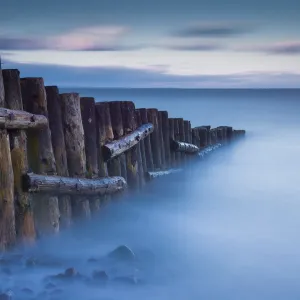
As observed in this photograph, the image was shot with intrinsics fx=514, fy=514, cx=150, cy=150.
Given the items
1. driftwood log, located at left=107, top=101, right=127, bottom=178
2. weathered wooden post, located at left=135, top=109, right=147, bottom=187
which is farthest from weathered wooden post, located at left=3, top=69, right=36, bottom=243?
weathered wooden post, located at left=135, top=109, right=147, bottom=187

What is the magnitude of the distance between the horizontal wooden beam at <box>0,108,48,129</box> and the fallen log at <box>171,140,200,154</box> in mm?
3548

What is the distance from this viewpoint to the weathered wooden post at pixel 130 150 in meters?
6.00

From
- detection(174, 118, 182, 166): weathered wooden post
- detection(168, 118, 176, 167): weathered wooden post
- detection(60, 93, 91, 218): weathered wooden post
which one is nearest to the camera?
detection(60, 93, 91, 218): weathered wooden post

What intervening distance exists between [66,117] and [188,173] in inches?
148

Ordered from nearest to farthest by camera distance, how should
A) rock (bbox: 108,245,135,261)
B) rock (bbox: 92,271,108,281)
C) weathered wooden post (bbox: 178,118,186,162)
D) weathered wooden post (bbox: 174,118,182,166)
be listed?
rock (bbox: 92,271,108,281) < rock (bbox: 108,245,135,261) < weathered wooden post (bbox: 174,118,182,166) < weathered wooden post (bbox: 178,118,186,162)

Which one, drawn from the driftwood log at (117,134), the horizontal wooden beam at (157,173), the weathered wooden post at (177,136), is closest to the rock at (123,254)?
the driftwood log at (117,134)

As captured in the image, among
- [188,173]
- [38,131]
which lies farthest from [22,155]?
[188,173]

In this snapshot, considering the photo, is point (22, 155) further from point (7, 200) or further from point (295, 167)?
point (295, 167)

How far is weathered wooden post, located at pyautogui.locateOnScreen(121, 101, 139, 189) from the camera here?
6.00m

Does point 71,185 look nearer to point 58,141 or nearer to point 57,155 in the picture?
point 57,155

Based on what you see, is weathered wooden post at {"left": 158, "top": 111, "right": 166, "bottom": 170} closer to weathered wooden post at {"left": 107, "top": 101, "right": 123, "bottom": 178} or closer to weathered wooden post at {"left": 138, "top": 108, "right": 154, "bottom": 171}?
weathered wooden post at {"left": 138, "top": 108, "right": 154, "bottom": 171}

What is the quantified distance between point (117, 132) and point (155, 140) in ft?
4.58

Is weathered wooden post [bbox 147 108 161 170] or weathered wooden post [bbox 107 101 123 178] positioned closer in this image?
weathered wooden post [bbox 107 101 123 178]

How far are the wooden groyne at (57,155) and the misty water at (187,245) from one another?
0.66 feet
